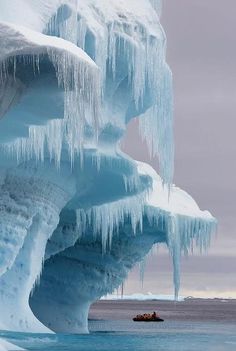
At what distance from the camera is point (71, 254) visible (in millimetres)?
29875

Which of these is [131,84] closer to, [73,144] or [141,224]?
[73,144]

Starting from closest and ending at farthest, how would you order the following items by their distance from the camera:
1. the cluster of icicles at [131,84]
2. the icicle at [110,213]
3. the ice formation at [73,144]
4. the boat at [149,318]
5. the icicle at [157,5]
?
the ice formation at [73,144]
the cluster of icicles at [131,84]
the icicle at [157,5]
the icicle at [110,213]
the boat at [149,318]

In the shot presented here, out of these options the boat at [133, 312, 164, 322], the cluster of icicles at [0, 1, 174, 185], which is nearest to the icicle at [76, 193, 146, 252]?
the cluster of icicles at [0, 1, 174, 185]

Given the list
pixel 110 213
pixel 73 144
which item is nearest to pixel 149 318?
pixel 110 213

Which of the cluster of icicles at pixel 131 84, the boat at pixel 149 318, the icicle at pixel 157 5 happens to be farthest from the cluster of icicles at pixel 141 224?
the boat at pixel 149 318

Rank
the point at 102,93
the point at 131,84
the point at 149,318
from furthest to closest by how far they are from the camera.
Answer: the point at 149,318 → the point at 131,84 → the point at 102,93

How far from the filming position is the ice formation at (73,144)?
14875 millimetres

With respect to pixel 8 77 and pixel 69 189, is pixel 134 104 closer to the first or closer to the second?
pixel 69 189

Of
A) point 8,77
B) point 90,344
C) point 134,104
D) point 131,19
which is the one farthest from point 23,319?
point 8,77

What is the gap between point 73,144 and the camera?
20250 mm

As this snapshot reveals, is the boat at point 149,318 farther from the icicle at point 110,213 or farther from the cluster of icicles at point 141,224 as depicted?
the icicle at point 110,213

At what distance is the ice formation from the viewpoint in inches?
586

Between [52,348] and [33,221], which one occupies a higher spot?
[33,221]

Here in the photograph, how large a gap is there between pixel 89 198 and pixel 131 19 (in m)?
5.90
